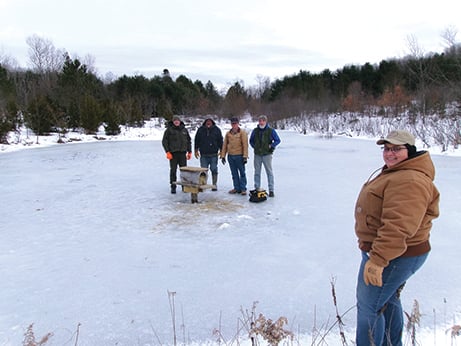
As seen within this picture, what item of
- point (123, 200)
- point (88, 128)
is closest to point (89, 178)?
point (123, 200)

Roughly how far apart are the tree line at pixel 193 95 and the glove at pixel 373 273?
56.4ft

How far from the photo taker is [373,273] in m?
1.74

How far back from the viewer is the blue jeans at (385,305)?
5.85 feet

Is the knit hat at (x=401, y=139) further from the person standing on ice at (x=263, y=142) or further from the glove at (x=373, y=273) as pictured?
the person standing on ice at (x=263, y=142)

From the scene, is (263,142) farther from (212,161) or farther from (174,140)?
(174,140)

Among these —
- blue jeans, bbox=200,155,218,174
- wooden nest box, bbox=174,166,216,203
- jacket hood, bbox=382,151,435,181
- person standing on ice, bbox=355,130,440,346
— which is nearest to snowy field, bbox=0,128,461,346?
wooden nest box, bbox=174,166,216,203

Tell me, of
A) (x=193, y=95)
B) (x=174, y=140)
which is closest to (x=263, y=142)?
(x=174, y=140)

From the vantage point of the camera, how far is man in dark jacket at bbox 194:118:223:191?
661 cm

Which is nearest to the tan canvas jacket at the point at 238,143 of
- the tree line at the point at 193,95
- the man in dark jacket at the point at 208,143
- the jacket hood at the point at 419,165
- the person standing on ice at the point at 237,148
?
the person standing on ice at the point at 237,148

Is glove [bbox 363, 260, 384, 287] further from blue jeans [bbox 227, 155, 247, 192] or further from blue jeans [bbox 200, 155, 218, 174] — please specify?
blue jeans [bbox 200, 155, 218, 174]

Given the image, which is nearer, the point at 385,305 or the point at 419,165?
the point at 419,165

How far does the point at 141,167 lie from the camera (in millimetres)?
10039

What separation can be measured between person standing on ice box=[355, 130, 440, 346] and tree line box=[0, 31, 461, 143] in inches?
670

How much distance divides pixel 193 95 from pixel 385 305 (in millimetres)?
44199
